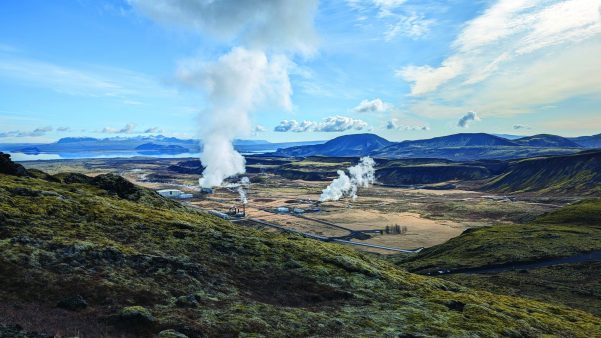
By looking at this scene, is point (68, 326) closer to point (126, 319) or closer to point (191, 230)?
point (126, 319)

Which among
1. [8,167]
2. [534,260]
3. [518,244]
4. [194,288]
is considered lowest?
[534,260]

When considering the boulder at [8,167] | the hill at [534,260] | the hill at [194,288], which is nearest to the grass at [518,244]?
the hill at [534,260]

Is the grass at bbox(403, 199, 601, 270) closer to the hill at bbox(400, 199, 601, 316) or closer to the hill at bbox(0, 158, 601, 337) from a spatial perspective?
the hill at bbox(400, 199, 601, 316)

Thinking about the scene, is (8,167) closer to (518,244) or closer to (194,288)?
(194,288)

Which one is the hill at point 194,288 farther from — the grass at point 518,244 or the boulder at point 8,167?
the grass at point 518,244

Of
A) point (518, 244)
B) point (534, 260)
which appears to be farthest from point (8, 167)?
point (518, 244)

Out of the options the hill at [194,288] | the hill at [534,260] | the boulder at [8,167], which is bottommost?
the hill at [534,260]

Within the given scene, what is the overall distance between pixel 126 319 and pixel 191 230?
34.5 m

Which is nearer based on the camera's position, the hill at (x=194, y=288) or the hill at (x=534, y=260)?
the hill at (x=194, y=288)

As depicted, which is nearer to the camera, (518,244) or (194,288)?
(194,288)

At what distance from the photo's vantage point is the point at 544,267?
107 m

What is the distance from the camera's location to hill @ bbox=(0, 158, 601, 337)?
3572cm

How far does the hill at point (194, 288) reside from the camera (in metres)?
35.7

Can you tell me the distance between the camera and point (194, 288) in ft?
150
